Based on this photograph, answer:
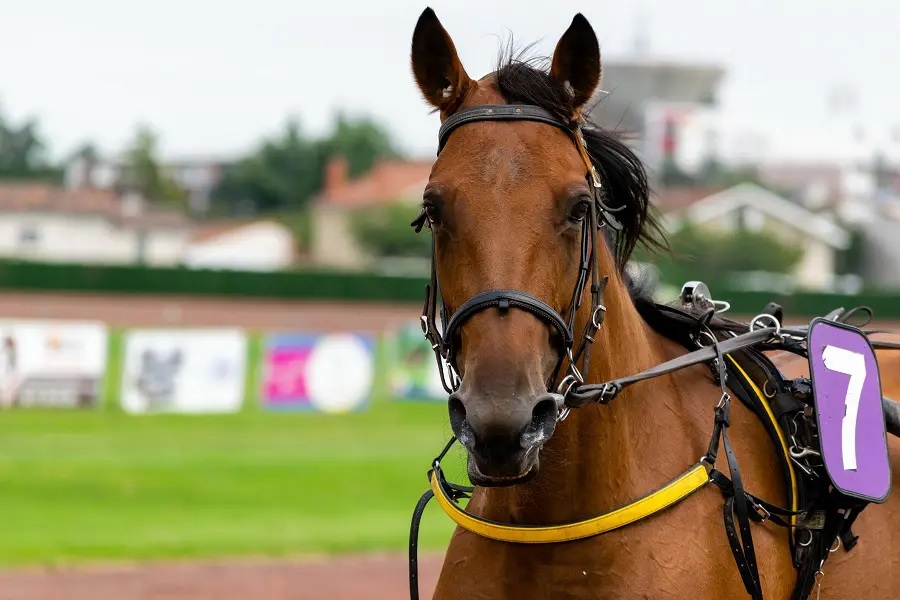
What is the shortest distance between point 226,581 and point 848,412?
6708 mm

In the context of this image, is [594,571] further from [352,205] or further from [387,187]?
[387,187]

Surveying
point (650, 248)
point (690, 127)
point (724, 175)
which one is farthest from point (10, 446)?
point (690, 127)

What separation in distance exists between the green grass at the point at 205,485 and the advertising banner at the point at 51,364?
297 mm

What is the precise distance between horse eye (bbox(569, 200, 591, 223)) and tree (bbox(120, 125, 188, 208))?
237ft

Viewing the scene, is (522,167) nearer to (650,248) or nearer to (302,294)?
(650,248)

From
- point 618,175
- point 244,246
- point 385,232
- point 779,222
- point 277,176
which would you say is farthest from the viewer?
point 277,176

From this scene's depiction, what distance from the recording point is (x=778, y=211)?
53062 millimetres

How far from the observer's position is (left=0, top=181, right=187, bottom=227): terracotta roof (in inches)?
2114

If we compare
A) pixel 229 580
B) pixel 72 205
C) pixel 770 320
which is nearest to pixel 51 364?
pixel 229 580

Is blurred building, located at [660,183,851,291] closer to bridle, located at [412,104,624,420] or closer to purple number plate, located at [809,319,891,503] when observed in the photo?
purple number plate, located at [809,319,891,503]

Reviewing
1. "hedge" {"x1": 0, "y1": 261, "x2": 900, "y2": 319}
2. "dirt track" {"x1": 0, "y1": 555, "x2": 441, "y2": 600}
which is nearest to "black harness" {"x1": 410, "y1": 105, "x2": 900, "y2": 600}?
"dirt track" {"x1": 0, "y1": 555, "x2": 441, "y2": 600}

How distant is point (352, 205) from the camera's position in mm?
57594

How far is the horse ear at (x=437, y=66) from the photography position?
298 centimetres

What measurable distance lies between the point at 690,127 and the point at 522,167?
95.8 m
